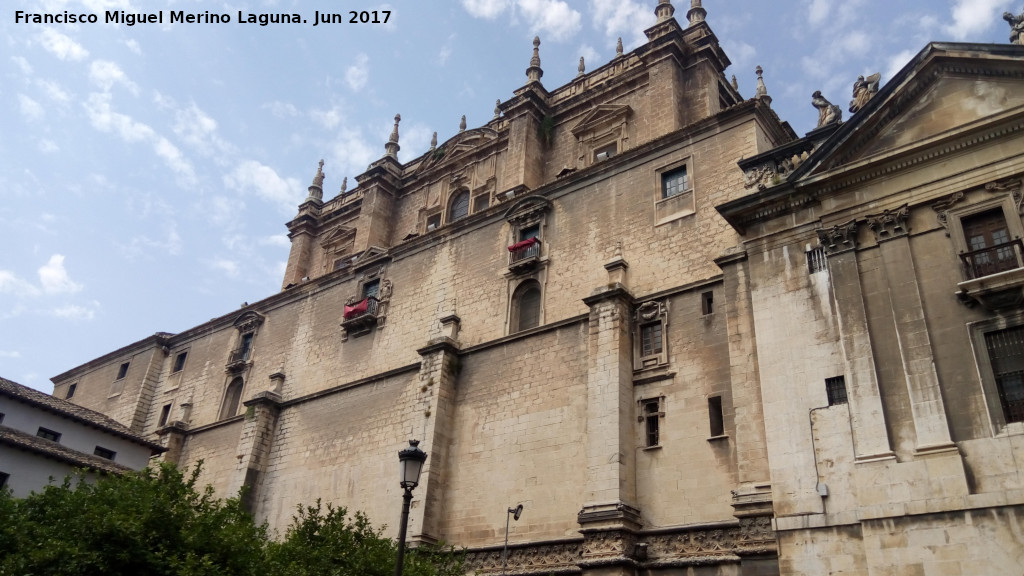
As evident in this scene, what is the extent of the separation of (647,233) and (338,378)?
13.5 meters

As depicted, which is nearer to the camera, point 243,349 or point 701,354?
point 701,354

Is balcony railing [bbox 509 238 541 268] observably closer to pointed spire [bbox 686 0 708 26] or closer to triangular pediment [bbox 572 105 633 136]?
triangular pediment [bbox 572 105 633 136]

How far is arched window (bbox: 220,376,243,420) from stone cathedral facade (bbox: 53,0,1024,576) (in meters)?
0.22

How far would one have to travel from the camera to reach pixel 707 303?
840 inches

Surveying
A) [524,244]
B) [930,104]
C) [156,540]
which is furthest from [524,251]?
[156,540]

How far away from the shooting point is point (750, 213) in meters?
19.1

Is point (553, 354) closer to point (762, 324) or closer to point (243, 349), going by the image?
point (762, 324)

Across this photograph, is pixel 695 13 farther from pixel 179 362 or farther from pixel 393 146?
pixel 179 362

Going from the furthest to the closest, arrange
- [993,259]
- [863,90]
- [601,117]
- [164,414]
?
[164,414]
[601,117]
[863,90]
[993,259]

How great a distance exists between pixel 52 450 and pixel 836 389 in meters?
24.9

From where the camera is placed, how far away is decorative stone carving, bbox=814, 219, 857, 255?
57.0 feet

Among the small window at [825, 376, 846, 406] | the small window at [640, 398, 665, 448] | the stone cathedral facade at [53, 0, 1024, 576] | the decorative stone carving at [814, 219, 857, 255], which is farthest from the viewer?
the small window at [640, 398, 665, 448]

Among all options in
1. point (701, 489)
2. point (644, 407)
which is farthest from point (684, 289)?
point (701, 489)

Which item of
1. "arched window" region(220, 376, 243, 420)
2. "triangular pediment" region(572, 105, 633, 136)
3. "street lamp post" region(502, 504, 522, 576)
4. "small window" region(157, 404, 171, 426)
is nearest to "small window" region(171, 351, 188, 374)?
"small window" region(157, 404, 171, 426)
